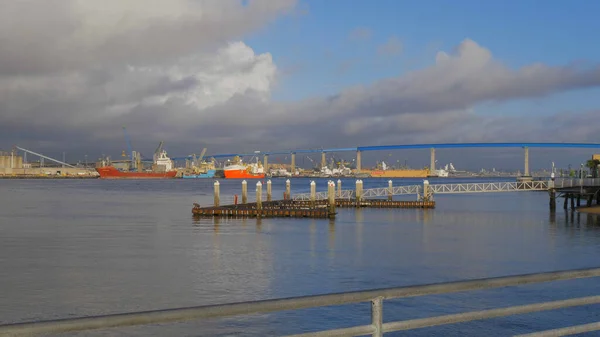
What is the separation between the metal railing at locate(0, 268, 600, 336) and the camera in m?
3.12

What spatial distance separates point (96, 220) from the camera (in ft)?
170

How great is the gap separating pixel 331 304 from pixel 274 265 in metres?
23.4

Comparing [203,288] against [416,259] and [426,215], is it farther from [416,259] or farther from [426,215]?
[426,215]

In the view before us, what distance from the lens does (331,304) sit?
3.82m

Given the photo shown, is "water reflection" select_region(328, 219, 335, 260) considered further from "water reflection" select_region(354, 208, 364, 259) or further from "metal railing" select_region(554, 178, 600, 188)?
"metal railing" select_region(554, 178, 600, 188)

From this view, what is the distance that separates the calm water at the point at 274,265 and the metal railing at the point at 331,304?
36.4 ft

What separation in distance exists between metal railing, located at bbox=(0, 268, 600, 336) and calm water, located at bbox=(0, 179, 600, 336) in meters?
11.1

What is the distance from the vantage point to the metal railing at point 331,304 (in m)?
3.12

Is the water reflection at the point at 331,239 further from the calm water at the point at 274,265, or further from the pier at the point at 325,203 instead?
the pier at the point at 325,203

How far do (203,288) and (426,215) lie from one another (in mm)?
40794

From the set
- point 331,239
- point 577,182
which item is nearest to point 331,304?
point 331,239

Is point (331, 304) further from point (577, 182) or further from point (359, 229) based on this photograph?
point (577, 182)

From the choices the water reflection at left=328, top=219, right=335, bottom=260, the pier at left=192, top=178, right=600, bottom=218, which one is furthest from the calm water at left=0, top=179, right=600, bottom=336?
the pier at left=192, top=178, right=600, bottom=218

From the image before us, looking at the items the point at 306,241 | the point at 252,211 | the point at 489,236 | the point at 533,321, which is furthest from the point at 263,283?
the point at 252,211
